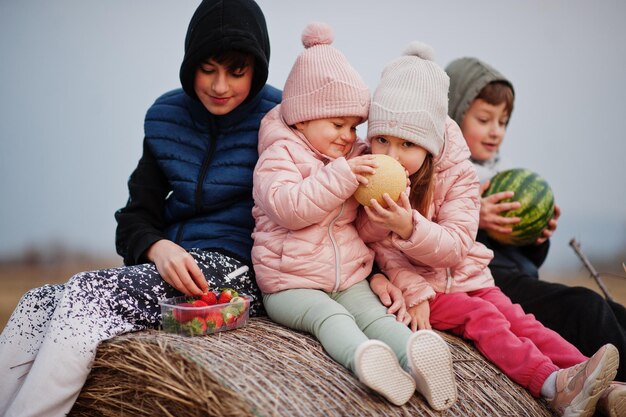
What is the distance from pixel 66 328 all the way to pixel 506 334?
182 centimetres

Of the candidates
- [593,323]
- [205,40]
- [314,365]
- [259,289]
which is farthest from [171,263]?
[593,323]

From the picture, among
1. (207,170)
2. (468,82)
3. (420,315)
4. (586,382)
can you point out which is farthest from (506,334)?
(468,82)

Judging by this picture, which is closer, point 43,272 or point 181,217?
point 181,217

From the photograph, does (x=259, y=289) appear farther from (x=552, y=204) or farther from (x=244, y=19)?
(x=552, y=204)

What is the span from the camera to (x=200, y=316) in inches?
113

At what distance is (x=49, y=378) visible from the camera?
2.69 meters

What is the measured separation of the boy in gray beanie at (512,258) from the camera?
3.39m

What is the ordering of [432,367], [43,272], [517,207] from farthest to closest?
[43,272] → [517,207] → [432,367]

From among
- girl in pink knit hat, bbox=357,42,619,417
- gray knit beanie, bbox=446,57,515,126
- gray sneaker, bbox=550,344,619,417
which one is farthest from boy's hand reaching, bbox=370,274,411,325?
gray knit beanie, bbox=446,57,515,126

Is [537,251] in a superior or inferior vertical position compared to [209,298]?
inferior

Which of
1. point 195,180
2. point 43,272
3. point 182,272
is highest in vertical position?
point 195,180

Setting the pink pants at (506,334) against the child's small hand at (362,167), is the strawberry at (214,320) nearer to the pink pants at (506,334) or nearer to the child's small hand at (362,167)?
the child's small hand at (362,167)

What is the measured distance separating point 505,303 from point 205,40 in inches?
71.9

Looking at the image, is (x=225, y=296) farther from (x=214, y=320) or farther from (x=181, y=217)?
(x=181, y=217)
